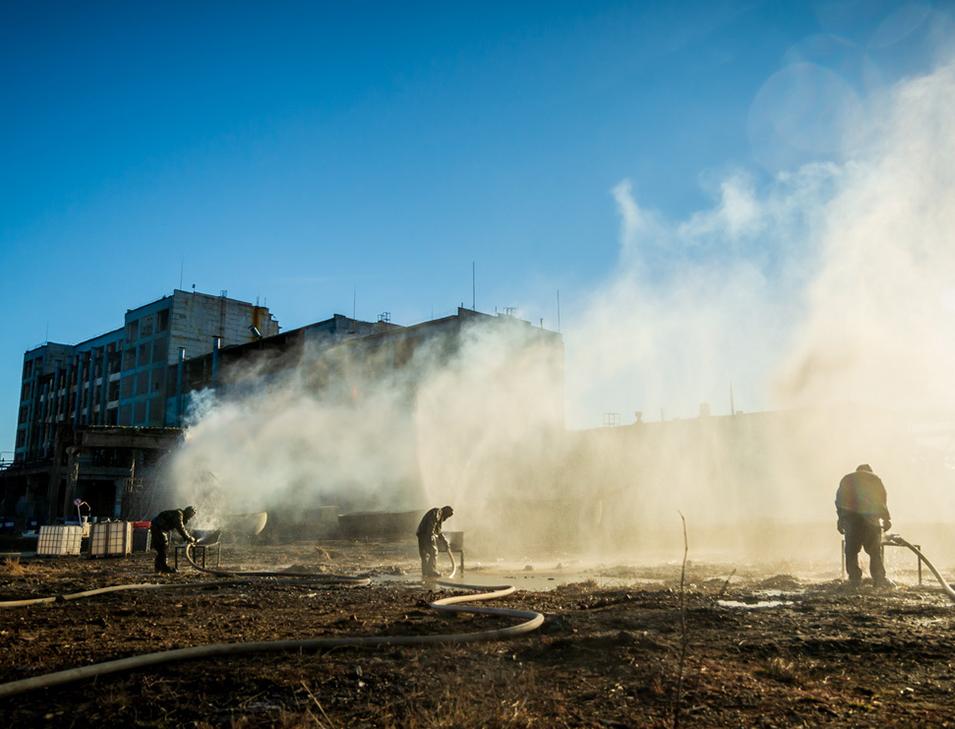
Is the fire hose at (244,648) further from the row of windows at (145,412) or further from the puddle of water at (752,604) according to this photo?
the row of windows at (145,412)

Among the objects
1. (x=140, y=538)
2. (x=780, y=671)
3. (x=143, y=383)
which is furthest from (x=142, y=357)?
(x=780, y=671)

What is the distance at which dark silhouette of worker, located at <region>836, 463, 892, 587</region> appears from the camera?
12.4 meters

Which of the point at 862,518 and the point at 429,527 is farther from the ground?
the point at 862,518

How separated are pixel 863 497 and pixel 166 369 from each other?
60.6m

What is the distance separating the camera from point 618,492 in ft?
125

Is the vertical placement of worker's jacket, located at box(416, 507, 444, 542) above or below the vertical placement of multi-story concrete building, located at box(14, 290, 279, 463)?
below

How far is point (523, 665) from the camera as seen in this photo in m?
5.71

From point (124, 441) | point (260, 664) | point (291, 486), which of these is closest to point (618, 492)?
point (291, 486)

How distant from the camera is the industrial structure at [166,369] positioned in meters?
50.2

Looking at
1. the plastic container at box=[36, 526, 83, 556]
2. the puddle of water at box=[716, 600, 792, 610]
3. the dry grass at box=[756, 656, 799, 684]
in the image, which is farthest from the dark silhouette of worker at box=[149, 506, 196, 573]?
the dry grass at box=[756, 656, 799, 684]

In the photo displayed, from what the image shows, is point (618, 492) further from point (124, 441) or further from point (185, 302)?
point (185, 302)

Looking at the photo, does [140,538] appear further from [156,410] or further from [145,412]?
[145,412]

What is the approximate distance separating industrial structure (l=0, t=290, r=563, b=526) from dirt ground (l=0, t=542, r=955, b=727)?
106 feet

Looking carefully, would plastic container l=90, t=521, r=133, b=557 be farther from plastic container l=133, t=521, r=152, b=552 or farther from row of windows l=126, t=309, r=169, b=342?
row of windows l=126, t=309, r=169, b=342
